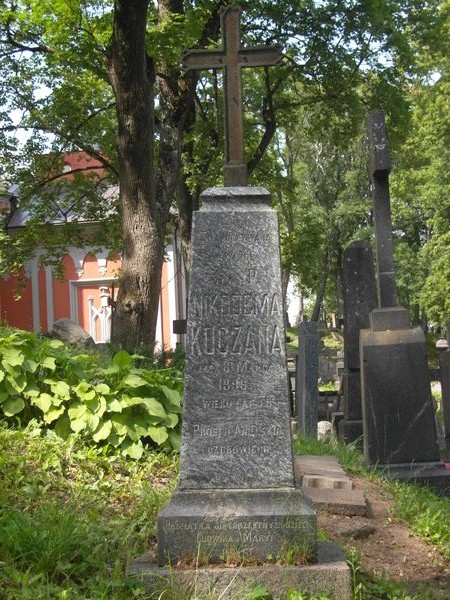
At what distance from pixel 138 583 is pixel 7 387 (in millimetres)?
2768

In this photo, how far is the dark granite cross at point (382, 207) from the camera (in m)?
8.22

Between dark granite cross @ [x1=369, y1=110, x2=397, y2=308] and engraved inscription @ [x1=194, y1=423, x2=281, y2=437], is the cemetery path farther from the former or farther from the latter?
dark granite cross @ [x1=369, y1=110, x2=397, y2=308]

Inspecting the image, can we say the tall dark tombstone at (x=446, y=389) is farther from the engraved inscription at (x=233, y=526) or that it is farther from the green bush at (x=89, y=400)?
the engraved inscription at (x=233, y=526)

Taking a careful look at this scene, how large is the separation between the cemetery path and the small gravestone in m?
5.22

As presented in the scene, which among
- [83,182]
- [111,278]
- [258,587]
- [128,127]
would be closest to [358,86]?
[83,182]

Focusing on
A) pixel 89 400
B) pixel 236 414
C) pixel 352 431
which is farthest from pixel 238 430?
pixel 352 431

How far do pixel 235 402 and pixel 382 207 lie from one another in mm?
4680

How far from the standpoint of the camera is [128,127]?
12.0 metres

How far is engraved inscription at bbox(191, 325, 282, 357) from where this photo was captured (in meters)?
4.48

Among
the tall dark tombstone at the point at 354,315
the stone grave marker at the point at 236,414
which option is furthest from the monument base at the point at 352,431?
the stone grave marker at the point at 236,414

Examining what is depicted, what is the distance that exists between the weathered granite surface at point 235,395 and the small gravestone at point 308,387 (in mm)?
6525

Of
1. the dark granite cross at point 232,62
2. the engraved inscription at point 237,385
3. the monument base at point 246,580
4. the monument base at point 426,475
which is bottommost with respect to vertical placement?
the monument base at point 426,475

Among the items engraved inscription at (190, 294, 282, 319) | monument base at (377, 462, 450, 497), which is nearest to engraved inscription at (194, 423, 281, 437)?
engraved inscription at (190, 294, 282, 319)

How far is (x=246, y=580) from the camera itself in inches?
156
